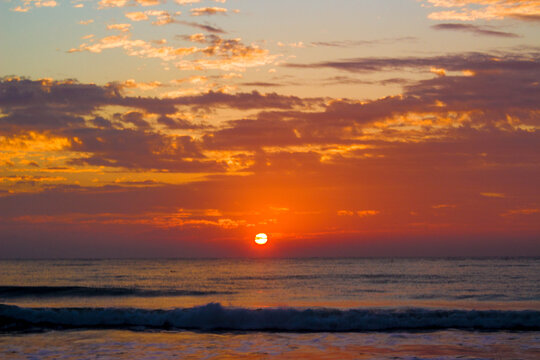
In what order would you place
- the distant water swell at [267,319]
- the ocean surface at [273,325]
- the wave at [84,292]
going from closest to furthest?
the ocean surface at [273,325], the distant water swell at [267,319], the wave at [84,292]

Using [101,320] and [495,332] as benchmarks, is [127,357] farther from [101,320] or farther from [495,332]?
[495,332]

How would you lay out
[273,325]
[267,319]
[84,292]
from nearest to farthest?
[273,325], [267,319], [84,292]

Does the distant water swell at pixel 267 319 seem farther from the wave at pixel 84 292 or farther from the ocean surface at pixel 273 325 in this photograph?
the wave at pixel 84 292

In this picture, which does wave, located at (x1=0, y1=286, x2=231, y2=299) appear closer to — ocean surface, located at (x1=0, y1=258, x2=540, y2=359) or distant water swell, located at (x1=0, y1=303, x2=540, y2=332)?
ocean surface, located at (x1=0, y1=258, x2=540, y2=359)

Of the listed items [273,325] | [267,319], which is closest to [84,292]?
[267,319]

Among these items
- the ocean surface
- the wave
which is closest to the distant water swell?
the ocean surface

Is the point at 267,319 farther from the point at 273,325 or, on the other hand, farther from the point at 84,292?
the point at 84,292

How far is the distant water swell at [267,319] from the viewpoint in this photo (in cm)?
2603

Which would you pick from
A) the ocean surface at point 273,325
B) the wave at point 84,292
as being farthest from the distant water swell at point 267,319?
the wave at point 84,292

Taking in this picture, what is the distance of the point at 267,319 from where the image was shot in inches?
1075

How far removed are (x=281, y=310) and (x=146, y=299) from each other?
14.5 meters

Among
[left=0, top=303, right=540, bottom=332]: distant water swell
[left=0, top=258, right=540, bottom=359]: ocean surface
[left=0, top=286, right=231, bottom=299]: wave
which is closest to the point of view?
[left=0, top=258, right=540, bottom=359]: ocean surface

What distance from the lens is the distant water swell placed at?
85.4ft

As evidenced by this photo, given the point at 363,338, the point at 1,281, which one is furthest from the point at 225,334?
the point at 1,281
